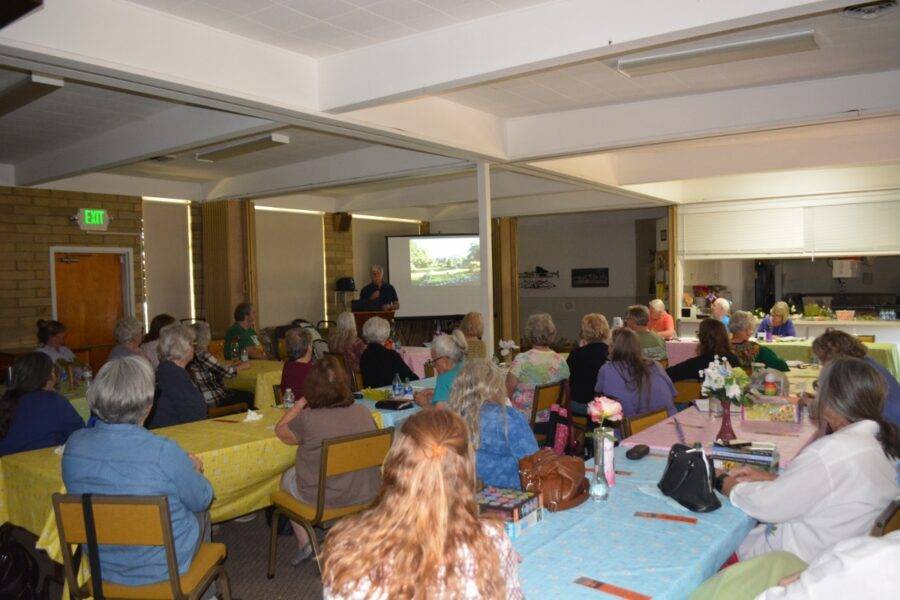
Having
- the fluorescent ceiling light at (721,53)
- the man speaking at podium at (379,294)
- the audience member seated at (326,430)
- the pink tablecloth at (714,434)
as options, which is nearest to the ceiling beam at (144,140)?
the audience member seated at (326,430)

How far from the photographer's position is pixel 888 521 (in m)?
2.13

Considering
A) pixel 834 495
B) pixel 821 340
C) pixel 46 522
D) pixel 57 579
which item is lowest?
pixel 57 579

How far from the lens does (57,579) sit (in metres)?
3.14

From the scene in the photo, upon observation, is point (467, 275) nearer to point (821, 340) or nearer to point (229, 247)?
point (229, 247)

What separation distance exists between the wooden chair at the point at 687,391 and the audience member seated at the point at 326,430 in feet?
7.66

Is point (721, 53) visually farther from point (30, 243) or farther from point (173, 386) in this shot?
point (30, 243)

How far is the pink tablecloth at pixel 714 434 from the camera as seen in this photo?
339 cm

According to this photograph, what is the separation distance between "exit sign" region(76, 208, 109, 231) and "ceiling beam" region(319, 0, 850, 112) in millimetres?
5236

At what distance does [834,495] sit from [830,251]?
27.2ft

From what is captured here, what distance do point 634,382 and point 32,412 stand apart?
3.46 m

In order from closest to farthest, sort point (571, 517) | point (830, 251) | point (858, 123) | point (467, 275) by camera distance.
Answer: point (571, 517), point (858, 123), point (830, 251), point (467, 275)

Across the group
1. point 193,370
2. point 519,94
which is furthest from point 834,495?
point 193,370

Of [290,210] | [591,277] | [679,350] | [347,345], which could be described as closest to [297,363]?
[347,345]

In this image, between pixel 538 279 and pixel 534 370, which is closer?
pixel 534 370
